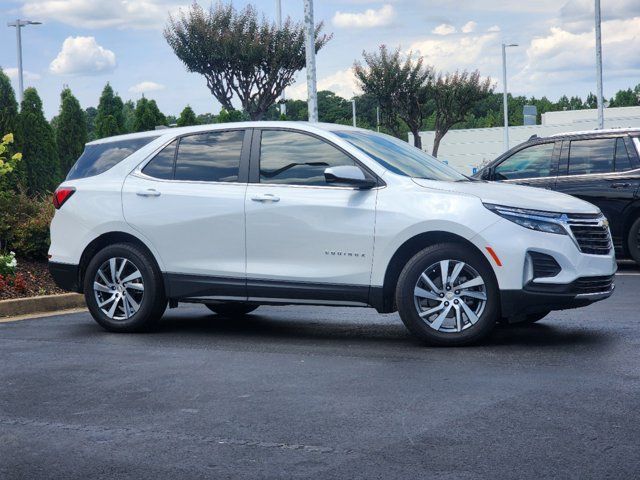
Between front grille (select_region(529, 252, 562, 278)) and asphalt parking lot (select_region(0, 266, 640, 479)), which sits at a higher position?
front grille (select_region(529, 252, 562, 278))

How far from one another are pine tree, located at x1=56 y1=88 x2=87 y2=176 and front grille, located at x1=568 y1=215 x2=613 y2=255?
89.6ft

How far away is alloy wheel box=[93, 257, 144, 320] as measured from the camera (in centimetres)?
919

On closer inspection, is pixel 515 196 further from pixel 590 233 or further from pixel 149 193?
pixel 149 193

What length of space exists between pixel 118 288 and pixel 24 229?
15.4ft

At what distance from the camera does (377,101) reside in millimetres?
54625

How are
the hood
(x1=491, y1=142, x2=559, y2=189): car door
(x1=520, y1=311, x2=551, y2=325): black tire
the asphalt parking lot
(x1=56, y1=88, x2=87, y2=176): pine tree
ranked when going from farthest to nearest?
(x1=56, y1=88, x2=87, y2=176): pine tree
(x1=491, y1=142, x2=559, y2=189): car door
(x1=520, y1=311, x2=551, y2=325): black tire
the hood
the asphalt parking lot

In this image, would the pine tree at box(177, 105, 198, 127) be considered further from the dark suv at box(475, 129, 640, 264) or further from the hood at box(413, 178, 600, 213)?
the hood at box(413, 178, 600, 213)

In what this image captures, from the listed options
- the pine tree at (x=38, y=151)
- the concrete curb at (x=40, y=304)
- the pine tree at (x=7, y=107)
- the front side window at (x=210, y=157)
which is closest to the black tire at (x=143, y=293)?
the front side window at (x=210, y=157)

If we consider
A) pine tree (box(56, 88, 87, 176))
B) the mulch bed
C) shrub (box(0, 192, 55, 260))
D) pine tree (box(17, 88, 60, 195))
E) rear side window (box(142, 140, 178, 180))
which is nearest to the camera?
rear side window (box(142, 140, 178, 180))

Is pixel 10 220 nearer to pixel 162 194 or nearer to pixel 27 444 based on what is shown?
pixel 162 194

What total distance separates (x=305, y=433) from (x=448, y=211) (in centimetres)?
299

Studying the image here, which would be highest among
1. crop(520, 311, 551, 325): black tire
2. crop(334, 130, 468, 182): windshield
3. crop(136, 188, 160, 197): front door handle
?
crop(334, 130, 468, 182): windshield

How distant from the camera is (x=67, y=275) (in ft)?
31.4

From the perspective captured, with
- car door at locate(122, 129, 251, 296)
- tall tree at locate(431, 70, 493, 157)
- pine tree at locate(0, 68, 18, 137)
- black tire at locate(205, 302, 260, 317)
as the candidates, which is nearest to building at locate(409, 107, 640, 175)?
tall tree at locate(431, 70, 493, 157)
